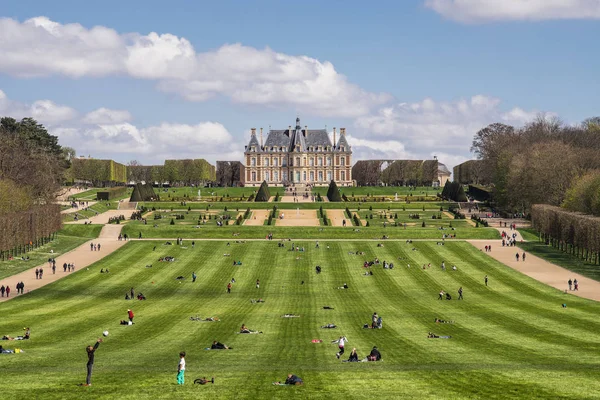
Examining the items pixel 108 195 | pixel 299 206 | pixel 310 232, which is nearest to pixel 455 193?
pixel 299 206

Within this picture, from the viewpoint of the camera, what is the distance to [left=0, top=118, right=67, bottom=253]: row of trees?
313 ft

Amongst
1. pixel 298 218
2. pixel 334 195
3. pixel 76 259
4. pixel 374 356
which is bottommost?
pixel 76 259

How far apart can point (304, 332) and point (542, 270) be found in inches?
1755

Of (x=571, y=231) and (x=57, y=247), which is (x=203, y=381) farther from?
(x=57, y=247)

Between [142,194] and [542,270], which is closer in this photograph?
[542,270]

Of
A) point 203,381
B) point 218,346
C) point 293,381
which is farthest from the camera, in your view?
point 218,346

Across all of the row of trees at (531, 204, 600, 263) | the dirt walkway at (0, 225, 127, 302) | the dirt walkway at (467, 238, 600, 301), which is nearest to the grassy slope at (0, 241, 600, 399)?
the dirt walkway at (467, 238, 600, 301)

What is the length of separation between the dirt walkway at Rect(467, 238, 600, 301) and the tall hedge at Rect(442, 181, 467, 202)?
57.8 meters

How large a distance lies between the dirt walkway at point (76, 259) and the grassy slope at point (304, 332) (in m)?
2.10

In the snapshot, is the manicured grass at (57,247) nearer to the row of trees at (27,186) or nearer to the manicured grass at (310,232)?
the row of trees at (27,186)

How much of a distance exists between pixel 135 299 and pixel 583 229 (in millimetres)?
52328

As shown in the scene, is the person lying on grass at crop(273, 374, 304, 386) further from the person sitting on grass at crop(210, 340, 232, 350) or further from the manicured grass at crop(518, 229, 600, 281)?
the manicured grass at crop(518, 229, 600, 281)

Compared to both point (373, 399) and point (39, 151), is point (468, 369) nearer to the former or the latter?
point (373, 399)

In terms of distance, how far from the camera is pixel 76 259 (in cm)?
9194
